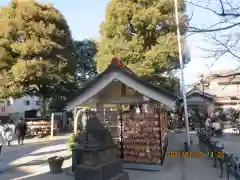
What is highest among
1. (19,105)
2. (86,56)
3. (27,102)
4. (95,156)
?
(86,56)

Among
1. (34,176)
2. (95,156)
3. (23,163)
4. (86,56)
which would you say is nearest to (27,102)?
(86,56)

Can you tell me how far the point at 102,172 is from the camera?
8.59m

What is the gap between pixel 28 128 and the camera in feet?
87.4

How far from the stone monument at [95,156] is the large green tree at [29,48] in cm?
1843

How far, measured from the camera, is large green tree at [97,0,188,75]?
2041 cm

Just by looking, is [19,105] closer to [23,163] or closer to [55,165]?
[23,163]

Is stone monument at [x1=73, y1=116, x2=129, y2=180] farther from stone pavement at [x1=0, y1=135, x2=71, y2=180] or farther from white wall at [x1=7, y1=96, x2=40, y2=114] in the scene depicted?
white wall at [x1=7, y1=96, x2=40, y2=114]

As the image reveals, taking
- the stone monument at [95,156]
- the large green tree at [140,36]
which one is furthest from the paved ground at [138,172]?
the large green tree at [140,36]

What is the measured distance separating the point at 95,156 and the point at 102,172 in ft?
1.62

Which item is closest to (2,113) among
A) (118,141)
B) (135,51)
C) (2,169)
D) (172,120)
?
(172,120)

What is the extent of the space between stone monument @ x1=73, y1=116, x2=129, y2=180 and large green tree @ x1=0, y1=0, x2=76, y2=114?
60.5 ft

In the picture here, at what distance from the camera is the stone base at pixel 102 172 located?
8.53 metres

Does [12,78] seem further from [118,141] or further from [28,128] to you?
[118,141]

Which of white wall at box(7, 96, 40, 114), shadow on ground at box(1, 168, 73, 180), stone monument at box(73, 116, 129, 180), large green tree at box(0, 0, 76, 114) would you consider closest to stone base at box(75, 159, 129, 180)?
stone monument at box(73, 116, 129, 180)
